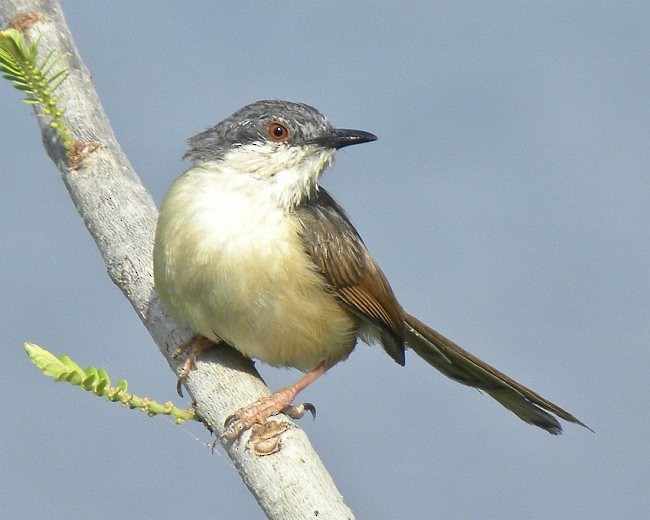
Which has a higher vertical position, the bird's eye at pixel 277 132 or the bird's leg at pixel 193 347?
the bird's eye at pixel 277 132

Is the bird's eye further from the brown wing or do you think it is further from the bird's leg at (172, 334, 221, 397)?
the bird's leg at (172, 334, 221, 397)

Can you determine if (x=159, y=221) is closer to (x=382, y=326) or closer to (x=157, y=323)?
(x=157, y=323)

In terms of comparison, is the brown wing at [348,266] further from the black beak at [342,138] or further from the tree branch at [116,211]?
the tree branch at [116,211]

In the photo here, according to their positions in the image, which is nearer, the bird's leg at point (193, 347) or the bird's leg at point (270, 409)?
the bird's leg at point (270, 409)

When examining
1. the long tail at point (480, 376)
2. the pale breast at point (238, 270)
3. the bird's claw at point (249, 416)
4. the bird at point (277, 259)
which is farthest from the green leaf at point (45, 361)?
the long tail at point (480, 376)

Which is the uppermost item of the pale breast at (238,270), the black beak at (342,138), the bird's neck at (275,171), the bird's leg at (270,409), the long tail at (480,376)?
the black beak at (342,138)

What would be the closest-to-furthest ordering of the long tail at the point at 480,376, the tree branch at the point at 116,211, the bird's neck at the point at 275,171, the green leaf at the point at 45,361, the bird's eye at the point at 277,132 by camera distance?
1. the green leaf at the point at 45,361
2. the tree branch at the point at 116,211
3. the bird's neck at the point at 275,171
4. the bird's eye at the point at 277,132
5. the long tail at the point at 480,376

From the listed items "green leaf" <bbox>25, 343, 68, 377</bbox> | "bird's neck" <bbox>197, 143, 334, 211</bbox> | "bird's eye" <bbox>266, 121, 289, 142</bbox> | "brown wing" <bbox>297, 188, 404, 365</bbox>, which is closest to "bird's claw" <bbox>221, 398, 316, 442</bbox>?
"green leaf" <bbox>25, 343, 68, 377</bbox>
